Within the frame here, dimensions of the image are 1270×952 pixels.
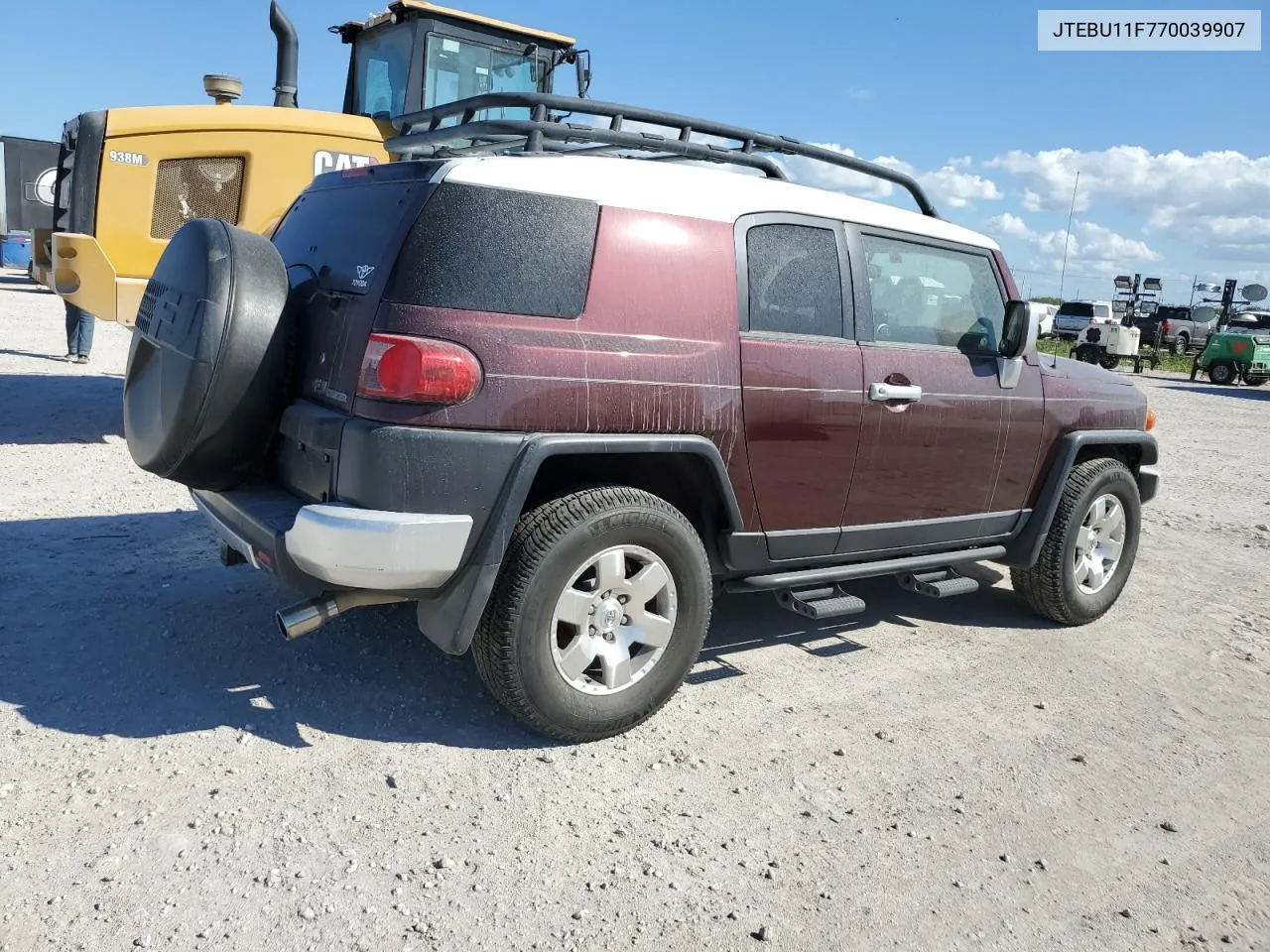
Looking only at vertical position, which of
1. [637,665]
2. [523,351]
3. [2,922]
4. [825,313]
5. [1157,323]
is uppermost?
[1157,323]

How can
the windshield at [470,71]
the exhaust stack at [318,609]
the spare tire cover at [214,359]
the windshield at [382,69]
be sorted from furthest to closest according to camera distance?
the windshield at [382,69] < the windshield at [470,71] < the spare tire cover at [214,359] < the exhaust stack at [318,609]

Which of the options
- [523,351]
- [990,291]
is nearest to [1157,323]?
[990,291]

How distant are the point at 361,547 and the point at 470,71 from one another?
6.65m

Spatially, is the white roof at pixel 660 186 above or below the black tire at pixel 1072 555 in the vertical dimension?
above

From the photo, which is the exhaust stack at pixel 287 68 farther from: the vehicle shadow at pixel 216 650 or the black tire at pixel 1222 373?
the black tire at pixel 1222 373

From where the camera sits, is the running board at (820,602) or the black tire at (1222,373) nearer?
the running board at (820,602)

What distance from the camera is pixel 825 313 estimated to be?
4059 millimetres

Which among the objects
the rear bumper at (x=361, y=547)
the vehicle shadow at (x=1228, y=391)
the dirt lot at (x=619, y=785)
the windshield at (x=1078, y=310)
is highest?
the windshield at (x=1078, y=310)

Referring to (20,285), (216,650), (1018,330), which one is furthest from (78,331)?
(20,285)

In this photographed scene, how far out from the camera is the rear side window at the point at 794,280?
3852mm

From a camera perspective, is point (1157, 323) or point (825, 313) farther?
point (1157, 323)

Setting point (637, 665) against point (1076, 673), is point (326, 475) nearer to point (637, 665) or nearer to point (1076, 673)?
point (637, 665)

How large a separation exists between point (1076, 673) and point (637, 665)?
7.41ft

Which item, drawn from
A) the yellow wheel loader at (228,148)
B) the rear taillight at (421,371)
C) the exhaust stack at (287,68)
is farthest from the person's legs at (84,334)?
the rear taillight at (421,371)
